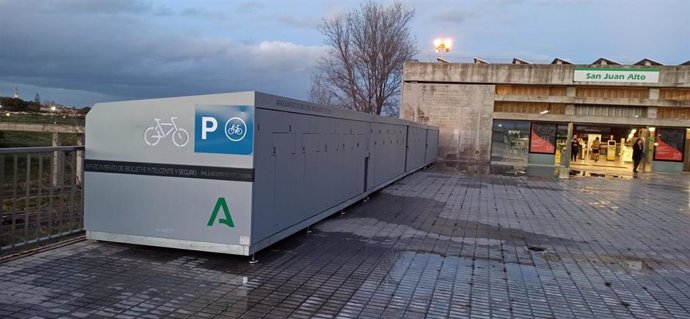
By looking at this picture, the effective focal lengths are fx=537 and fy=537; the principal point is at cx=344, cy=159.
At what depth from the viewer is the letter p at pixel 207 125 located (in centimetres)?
663

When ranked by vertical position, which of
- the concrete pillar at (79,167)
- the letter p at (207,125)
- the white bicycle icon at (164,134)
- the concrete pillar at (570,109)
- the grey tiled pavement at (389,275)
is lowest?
the grey tiled pavement at (389,275)

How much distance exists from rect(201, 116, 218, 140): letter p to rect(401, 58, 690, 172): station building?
1084 inches

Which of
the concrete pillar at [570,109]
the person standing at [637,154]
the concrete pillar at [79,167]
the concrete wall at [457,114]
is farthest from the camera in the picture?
the concrete wall at [457,114]

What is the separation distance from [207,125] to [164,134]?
61 centimetres

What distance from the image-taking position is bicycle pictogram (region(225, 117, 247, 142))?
6496 millimetres

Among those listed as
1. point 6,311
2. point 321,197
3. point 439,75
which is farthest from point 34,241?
point 439,75

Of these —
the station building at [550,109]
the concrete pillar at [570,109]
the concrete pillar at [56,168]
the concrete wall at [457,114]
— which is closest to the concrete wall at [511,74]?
the station building at [550,109]

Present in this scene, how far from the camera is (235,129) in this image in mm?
6527

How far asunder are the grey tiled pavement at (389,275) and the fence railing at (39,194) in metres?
0.55

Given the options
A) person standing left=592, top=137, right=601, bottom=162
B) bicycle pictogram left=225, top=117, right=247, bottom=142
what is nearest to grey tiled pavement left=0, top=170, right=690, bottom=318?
bicycle pictogram left=225, top=117, right=247, bottom=142

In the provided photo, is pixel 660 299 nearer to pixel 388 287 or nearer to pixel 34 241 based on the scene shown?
pixel 388 287

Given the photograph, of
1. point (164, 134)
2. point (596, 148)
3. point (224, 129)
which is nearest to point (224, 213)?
point (224, 129)

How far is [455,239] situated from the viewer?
862 centimetres

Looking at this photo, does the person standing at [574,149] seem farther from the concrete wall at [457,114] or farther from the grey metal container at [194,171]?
the grey metal container at [194,171]
